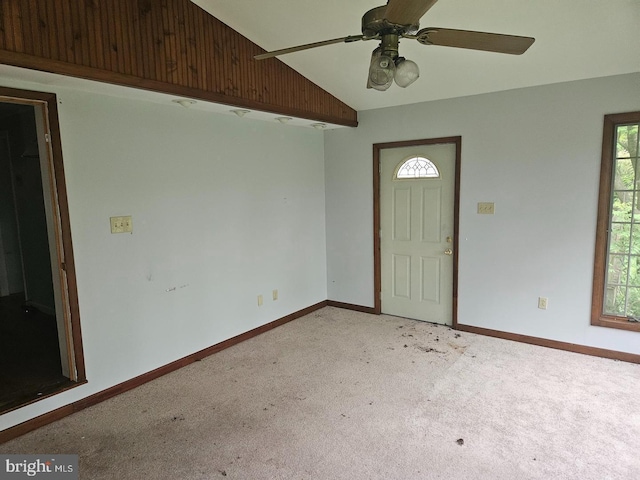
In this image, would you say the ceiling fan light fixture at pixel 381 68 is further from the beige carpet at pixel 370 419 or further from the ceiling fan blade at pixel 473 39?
the beige carpet at pixel 370 419

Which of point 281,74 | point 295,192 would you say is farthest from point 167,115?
point 295,192

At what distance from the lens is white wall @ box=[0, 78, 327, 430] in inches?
106

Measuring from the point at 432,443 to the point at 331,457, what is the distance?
23.7 inches

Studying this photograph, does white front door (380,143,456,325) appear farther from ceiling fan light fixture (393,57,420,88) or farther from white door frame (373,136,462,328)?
ceiling fan light fixture (393,57,420,88)

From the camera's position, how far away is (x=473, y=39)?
187cm

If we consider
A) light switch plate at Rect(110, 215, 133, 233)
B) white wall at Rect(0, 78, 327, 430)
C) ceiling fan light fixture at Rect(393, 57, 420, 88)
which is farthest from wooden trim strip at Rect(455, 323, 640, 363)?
light switch plate at Rect(110, 215, 133, 233)

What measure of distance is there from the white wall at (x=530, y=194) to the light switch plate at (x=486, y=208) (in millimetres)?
46

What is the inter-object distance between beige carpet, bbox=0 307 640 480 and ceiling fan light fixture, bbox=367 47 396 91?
78.5 inches

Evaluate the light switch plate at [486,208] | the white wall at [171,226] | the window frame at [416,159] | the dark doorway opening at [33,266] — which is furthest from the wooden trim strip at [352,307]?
the dark doorway opening at [33,266]

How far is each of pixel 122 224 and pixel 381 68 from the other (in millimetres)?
2126

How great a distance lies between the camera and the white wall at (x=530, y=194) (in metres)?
3.24

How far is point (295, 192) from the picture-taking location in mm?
4398

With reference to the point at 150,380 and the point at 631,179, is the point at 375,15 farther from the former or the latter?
the point at 150,380

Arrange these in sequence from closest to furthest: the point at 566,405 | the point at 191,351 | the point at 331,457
A: the point at 331,457 → the point at 566,405 → the point at 191,351
